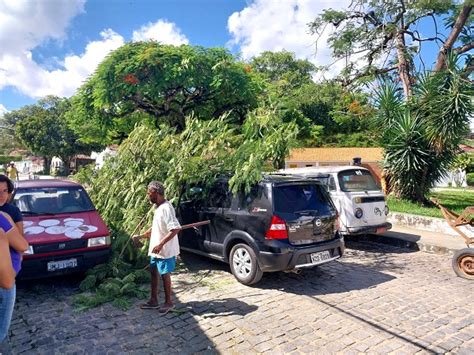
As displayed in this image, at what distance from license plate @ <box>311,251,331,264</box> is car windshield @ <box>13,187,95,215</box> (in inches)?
156

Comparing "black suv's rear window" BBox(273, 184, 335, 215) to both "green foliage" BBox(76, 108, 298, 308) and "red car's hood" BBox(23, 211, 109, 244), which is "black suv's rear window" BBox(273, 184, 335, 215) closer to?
"green foliage" BBox(76, 108, 298, 308)

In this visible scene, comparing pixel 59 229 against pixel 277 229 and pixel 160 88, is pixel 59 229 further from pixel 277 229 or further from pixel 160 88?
pixel 160 88

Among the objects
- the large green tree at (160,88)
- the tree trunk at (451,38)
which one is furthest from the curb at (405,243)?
the tree trunk at (451,38)

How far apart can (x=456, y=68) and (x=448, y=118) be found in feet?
5.56

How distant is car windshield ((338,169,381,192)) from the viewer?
790 cm

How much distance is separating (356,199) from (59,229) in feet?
18.9

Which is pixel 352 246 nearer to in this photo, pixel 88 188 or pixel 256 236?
pixel 256 236

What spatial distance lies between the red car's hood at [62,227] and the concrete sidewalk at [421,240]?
6.56 meters

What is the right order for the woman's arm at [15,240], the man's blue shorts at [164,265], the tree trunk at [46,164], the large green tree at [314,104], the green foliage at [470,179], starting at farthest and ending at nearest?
1. the tree trunk at [46,164]
2. the green foliage at [470,179]
3. the large green tree at [314,104]
4. the man's blue shorts at [164,265]
5. the woman's arm at [15,240]

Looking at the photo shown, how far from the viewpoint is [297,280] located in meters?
5.90

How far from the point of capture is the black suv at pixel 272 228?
5227mm

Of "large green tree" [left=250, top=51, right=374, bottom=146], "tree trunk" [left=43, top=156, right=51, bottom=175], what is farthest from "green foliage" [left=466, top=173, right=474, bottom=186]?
"tree trunk" [left=43, top=156, right=51, bottom=175]

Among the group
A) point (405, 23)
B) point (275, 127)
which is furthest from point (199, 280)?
point (405, 23)

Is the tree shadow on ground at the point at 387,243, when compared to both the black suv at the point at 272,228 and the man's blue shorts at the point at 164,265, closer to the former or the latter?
the black suv at the point at 272,228
